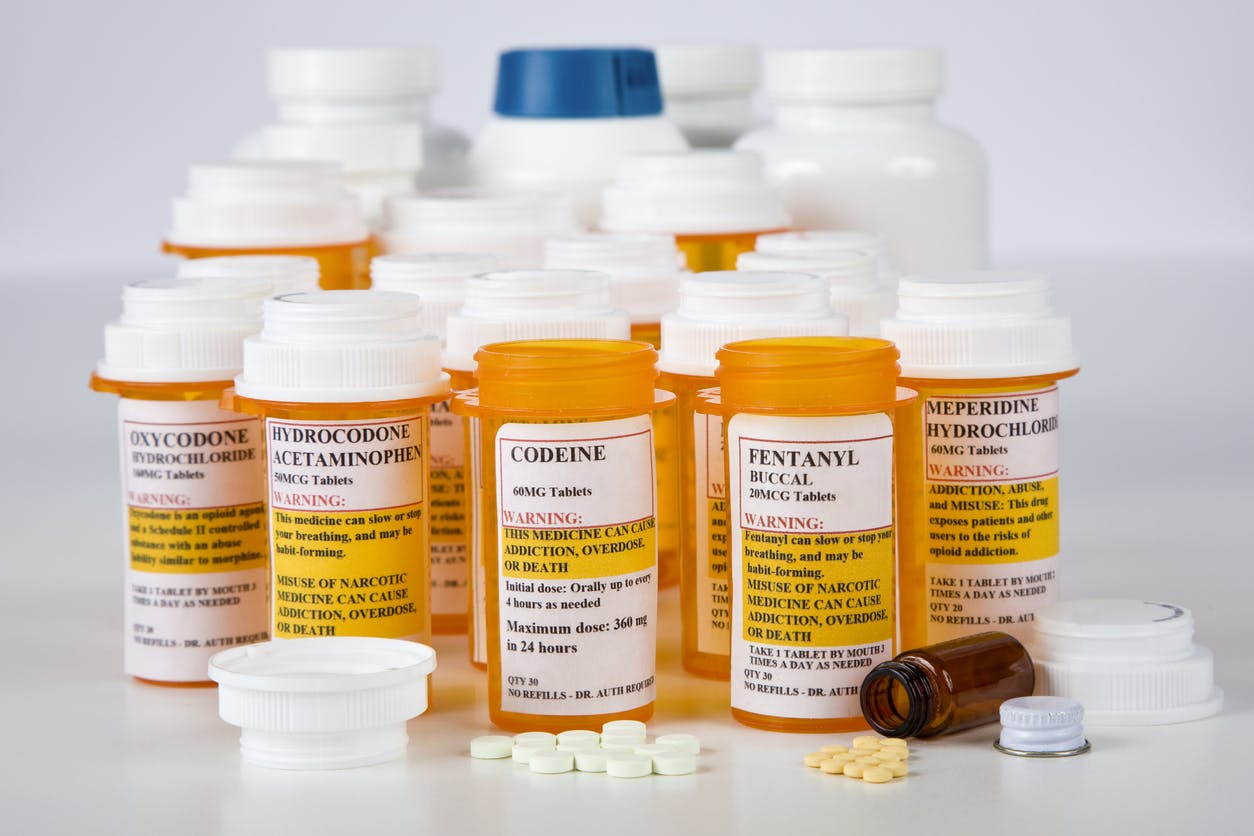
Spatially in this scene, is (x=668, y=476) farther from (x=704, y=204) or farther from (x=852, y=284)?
(x=704, y=204)

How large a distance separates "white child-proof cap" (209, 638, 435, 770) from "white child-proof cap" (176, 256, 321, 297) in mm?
572

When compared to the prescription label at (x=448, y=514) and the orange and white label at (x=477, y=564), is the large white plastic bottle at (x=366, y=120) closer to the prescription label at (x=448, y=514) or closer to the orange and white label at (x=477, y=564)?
the prescription label at (x=448, y=514)

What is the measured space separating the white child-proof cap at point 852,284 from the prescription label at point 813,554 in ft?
1.57

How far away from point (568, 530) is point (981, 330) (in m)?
0.48

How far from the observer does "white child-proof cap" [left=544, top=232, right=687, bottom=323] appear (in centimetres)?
241

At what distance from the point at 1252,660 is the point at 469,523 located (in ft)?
2.77

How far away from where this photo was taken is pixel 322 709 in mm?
1791

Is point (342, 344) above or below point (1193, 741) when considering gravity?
above

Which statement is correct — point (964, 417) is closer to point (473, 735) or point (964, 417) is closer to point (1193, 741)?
point (1193, 741)

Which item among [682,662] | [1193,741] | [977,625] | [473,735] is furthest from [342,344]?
[1193,741]

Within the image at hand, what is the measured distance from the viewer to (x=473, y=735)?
1.94 m

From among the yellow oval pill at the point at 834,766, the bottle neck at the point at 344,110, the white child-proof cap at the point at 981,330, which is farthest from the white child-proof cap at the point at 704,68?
the yellow oval pill at the point at 834,766

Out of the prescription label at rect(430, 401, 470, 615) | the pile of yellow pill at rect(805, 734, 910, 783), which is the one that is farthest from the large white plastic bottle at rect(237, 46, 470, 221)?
the pile of yellow pill at rect(805, 734, 910, 783)

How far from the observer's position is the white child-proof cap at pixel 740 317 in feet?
6.86
